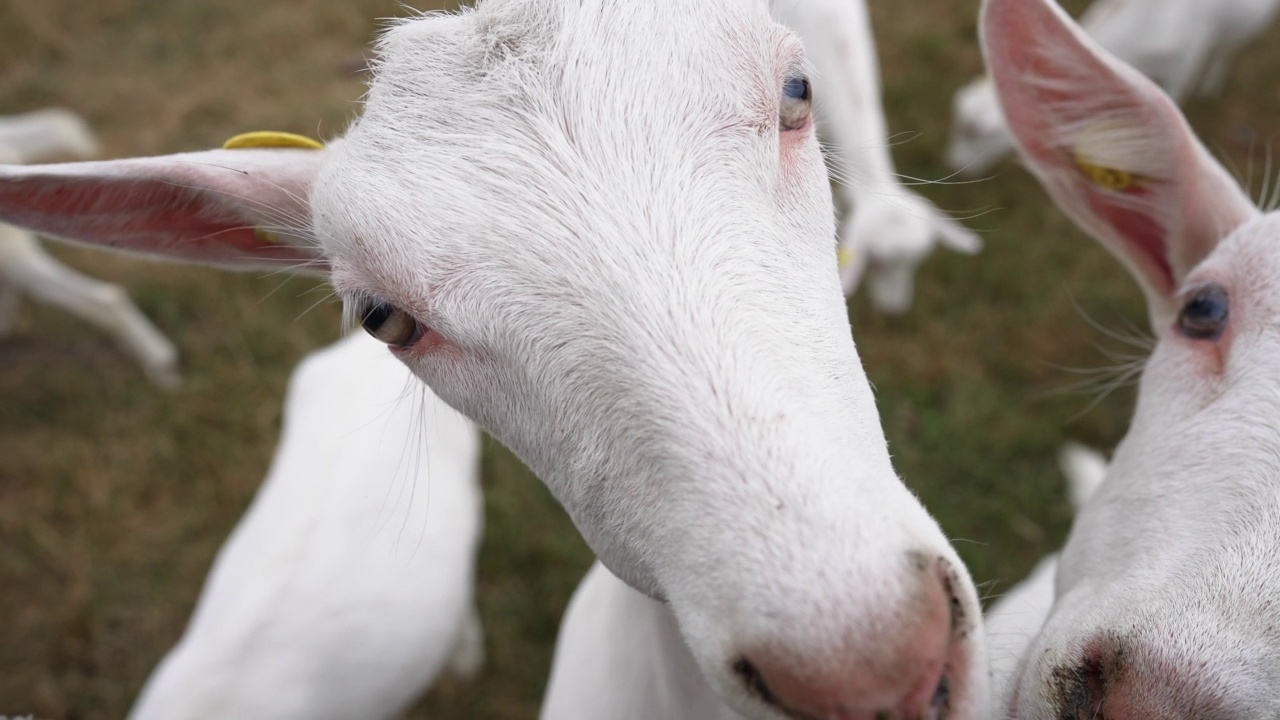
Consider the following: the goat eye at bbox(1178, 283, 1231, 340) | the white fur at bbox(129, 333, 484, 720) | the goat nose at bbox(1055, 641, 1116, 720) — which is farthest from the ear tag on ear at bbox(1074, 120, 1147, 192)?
the white fur at bbox(129, 333, 484, 720)

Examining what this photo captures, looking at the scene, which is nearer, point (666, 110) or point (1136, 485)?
point (666, 110)

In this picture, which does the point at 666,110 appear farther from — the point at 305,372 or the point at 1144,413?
the point at 305,372

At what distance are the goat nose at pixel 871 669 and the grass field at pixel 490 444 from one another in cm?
295

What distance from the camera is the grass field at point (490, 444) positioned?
4.20 m

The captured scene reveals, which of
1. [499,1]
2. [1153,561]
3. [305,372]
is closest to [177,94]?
[305,372]

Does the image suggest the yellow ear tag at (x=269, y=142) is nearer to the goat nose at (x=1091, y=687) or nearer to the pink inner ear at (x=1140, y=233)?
the goat nose at (x=1091, y=687)

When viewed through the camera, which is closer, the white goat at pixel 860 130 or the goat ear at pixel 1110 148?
the goat ear at pixel 1110 148

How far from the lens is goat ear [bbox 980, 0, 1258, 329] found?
6.00 feet

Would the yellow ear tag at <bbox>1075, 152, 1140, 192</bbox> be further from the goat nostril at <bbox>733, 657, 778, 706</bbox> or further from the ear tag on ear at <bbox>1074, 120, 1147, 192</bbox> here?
the goat nostril at <bbox>733, 657, 778, 706</bbox>

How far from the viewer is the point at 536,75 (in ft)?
4.06

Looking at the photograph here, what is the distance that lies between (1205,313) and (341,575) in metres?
2.76

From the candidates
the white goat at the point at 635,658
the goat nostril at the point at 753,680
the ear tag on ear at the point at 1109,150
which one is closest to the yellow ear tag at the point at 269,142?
the white goat at the point at 635,658

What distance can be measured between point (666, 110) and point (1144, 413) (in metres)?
1.32

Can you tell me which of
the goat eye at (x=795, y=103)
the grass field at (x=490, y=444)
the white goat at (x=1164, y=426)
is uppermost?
the goat eye at (x=795, y=103)
